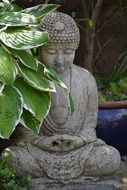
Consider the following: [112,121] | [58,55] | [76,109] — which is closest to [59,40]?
[58,55]

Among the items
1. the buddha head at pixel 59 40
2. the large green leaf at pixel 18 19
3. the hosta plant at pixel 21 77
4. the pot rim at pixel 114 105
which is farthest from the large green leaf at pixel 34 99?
the pot rim at pixel 114 105

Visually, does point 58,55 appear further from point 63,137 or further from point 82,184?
point 82,184

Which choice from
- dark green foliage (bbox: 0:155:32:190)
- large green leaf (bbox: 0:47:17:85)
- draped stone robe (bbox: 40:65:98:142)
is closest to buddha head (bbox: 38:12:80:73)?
draped stone robe (bbox: 40:65:98:142)

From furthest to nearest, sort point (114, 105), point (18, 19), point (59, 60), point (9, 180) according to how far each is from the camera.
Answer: point (114, 105)
point (59, 60)
point (9, 180)
point (18, 19)

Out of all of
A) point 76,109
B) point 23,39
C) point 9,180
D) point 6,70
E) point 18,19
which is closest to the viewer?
point 6,70

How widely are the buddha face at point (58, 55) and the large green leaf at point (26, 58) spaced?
1.34 ft

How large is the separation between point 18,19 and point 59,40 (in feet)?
1.30

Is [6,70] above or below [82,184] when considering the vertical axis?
above

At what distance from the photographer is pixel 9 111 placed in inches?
129

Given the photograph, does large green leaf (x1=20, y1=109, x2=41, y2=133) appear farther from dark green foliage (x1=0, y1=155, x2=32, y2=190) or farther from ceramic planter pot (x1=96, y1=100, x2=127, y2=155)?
ceramic planter pot (x1=96, y1=100, x2=127, y2=155)

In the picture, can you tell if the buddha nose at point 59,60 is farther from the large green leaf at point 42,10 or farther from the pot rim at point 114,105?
the pot rim at point 114,105

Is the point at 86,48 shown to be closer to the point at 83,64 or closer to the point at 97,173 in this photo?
the point at 83,64

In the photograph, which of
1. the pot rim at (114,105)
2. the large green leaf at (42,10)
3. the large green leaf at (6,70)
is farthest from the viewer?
the pot rim at (114,105)

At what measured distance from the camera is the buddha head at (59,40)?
12.4 ft
